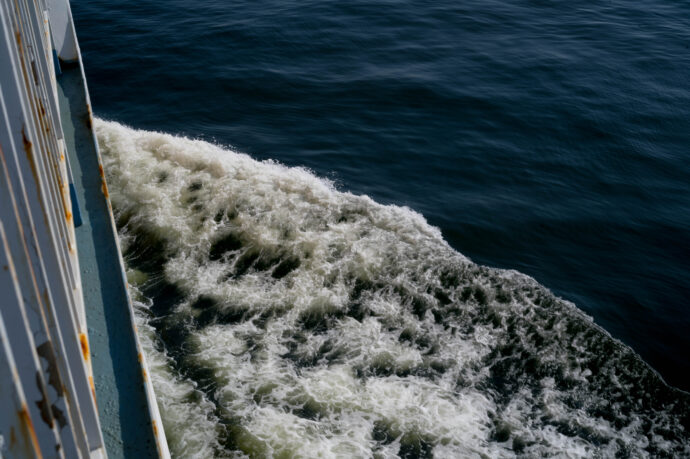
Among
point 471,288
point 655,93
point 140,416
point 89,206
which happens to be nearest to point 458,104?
point 655,93

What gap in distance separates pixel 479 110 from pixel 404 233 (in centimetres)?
625

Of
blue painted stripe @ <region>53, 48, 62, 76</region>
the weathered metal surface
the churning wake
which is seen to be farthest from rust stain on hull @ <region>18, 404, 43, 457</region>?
blue painted stripe @ <region>53, 48, 62, 76</region>

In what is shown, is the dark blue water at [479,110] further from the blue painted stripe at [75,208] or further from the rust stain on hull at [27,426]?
the rust stain on hull at [27,426]

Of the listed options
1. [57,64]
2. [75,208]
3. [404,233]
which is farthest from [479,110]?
[75,208]

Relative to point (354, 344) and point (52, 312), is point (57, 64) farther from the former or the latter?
point (52, 312)

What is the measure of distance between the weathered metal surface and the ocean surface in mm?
2893

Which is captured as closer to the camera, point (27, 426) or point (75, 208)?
point (27, 426)

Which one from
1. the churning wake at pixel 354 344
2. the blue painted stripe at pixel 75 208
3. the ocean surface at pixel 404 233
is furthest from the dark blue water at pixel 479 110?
the blue painted stripe at pixel 75 208

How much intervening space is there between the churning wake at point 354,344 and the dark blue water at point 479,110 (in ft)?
3.52

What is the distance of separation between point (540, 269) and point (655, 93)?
896 cm

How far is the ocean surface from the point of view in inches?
293

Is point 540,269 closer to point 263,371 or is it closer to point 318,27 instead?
point 263,371

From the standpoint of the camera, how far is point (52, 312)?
7.50 feet

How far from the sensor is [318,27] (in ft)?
67.1
